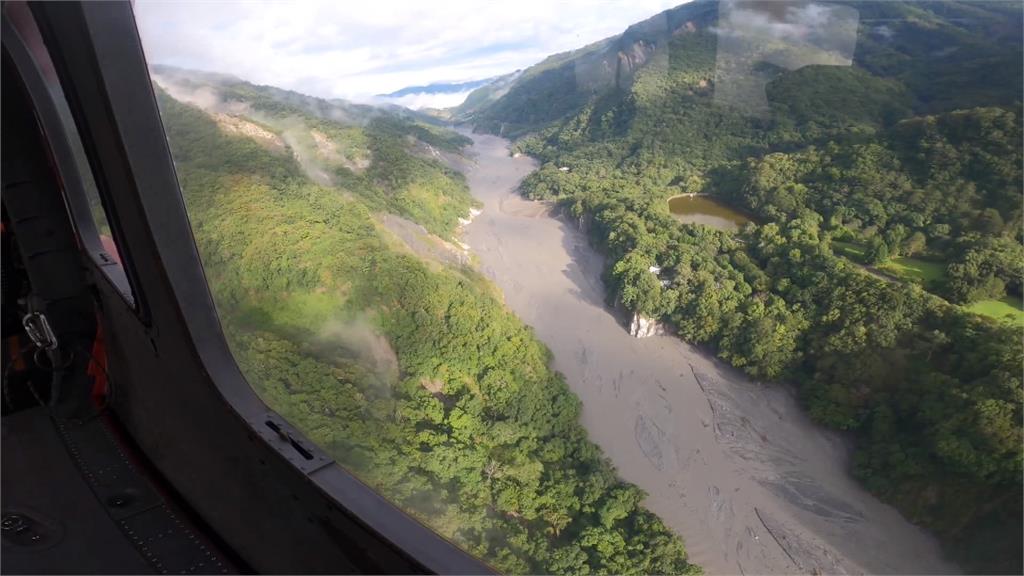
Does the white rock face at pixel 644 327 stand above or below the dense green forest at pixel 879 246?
below

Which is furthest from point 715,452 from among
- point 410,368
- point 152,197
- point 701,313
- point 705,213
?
point 152,197

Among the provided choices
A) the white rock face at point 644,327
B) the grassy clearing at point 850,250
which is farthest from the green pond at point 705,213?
the grassy clearing at point 850,250

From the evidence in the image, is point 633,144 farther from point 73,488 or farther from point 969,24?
point 73,488

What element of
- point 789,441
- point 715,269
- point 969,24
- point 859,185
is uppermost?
point 969,24

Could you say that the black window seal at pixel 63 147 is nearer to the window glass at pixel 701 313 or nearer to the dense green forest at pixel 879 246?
the window glass at pixel 701 313

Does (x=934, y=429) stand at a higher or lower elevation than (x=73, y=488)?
lower

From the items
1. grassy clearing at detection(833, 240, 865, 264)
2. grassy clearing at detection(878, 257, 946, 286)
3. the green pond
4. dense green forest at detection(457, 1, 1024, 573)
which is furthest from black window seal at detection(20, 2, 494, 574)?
the green pond

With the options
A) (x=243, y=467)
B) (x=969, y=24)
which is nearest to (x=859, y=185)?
(x=969, y=24)
